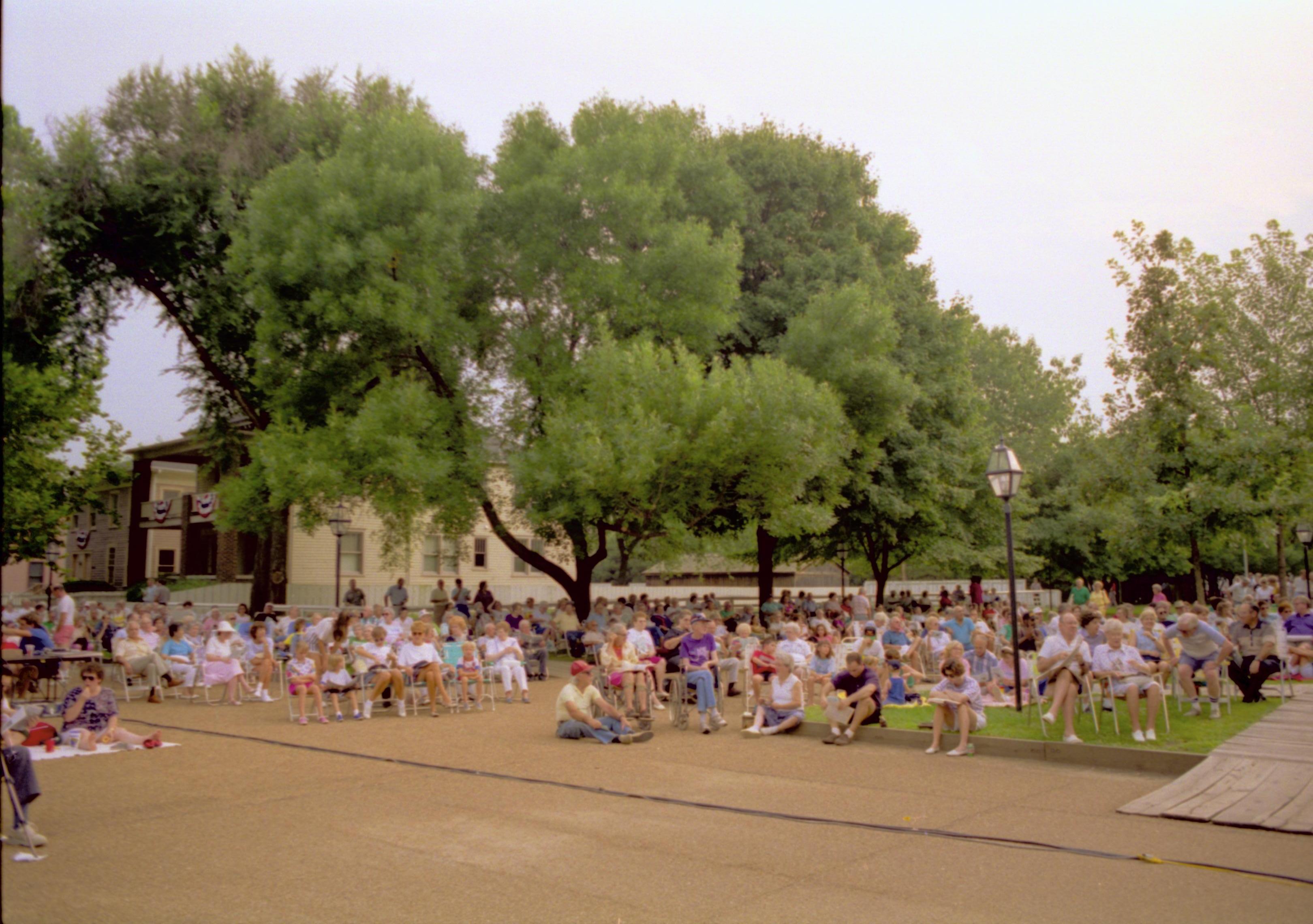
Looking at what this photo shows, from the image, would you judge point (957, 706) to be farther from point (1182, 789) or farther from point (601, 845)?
point (601, 845)

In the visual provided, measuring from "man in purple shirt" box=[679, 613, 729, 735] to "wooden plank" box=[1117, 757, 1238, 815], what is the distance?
5.68 metres

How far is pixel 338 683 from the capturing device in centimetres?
1449

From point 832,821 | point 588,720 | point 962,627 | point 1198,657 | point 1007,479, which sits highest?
point 1007,479

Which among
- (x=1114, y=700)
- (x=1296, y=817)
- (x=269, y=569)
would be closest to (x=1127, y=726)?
(x=1114, y=700)

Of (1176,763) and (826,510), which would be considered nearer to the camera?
(1176,763)

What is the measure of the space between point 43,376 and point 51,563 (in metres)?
5.57

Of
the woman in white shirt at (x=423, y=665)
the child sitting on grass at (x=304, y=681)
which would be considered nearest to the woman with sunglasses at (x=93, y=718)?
the child sitting on grass at (x=304, y=681)

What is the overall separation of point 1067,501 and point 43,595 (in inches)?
1688

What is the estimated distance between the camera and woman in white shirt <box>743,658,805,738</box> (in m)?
13.0

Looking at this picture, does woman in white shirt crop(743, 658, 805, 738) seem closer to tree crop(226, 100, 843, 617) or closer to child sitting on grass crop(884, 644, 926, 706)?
child sitting on grass crop(884, 644, 926, 706)

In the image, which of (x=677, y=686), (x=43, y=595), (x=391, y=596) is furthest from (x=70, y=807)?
(x=43, y=595)

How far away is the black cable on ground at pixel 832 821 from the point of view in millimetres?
6566

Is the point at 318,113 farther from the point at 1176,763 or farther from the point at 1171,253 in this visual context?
the point at 1176,763

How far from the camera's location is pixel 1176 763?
10.0 meters
